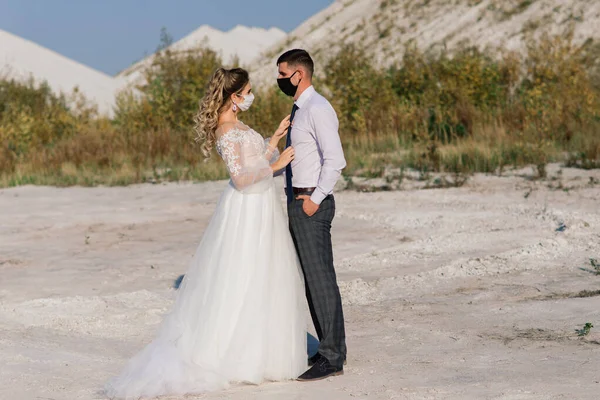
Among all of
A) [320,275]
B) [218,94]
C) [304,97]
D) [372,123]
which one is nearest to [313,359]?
[320,275]

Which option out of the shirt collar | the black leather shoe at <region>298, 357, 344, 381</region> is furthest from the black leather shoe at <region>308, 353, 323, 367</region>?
the shirt collar

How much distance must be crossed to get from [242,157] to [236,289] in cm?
81

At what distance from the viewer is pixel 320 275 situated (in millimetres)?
6234

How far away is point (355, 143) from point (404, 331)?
1333 cm

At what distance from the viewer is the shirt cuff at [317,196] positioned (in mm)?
6012

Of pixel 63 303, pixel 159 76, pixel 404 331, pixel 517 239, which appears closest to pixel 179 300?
pixel 404 331

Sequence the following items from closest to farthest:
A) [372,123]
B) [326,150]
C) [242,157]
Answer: [326,150]
[242,157]
[372,123]

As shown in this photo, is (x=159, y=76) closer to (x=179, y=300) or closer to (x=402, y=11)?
(x=179, y=300)

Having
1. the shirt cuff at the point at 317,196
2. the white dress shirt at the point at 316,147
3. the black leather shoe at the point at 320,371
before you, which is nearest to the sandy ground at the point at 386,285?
the black leather shoe at the point at 320,371

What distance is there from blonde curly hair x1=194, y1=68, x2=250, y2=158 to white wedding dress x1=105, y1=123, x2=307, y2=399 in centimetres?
14

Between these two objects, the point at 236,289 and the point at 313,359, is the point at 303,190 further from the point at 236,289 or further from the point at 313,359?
the point at 313,359

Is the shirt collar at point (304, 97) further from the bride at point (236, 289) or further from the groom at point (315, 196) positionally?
the bride at point (236, 289)

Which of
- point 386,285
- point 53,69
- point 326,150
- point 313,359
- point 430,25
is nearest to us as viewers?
point 326,150

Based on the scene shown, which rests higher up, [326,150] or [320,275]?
[326,150]
